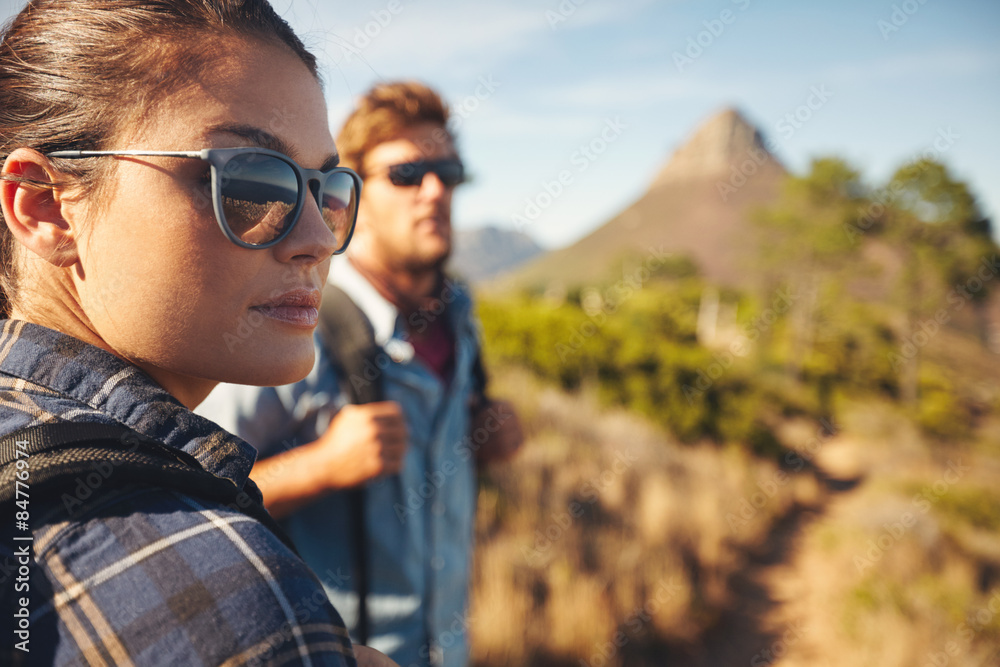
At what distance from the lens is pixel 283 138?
0.83 m

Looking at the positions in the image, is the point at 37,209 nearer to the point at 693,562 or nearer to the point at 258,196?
the point at 258,196

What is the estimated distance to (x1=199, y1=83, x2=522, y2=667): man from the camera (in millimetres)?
1688

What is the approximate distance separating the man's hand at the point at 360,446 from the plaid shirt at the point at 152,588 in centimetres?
111

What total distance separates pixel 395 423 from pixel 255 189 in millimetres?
1099

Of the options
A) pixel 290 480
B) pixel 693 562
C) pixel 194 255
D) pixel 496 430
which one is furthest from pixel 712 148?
pixel 194 255

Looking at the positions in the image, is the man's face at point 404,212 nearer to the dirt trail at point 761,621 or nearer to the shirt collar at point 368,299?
the shirt collar at point 368,299

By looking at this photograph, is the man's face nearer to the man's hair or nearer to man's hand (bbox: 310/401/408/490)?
the man's hair

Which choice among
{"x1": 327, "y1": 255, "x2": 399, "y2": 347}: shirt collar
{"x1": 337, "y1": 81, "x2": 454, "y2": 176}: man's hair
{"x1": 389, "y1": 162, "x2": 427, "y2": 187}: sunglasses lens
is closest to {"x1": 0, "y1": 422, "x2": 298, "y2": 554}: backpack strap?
{"x1": 327, "y1": 255, "x2": 399, "y2": 347}: shirt collar

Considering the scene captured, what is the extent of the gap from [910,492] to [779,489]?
2278 millimetres

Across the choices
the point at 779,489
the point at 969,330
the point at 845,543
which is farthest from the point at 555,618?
the point at 969,330

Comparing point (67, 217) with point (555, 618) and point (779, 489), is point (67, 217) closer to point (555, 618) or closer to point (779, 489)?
point (555, 618)

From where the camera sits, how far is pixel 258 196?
805 millimetres

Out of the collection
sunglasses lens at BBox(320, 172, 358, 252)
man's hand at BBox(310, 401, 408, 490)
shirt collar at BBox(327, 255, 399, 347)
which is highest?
sunglasses lens at BBox(320, 172, 358, 252)

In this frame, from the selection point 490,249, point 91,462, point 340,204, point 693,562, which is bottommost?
point 490,249
